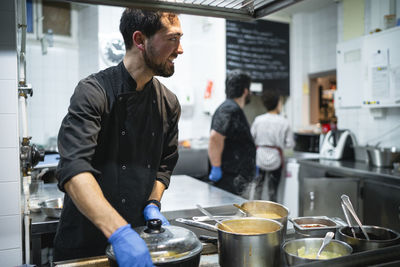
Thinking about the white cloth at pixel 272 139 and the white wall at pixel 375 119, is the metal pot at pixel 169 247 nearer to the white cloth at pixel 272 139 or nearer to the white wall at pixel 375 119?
the white cloth at pixel 272 139

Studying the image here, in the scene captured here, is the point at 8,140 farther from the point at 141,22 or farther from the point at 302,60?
the point at 302,60

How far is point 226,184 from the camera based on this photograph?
321cm

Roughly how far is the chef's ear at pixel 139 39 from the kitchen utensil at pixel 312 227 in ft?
3.07

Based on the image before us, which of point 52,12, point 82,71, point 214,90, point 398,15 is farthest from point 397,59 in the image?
point 52,12

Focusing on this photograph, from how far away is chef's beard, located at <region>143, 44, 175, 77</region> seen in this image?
1401 millimetres

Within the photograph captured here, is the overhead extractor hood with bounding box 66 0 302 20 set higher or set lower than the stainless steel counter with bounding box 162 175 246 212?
higher

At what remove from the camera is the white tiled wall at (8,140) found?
1.72m

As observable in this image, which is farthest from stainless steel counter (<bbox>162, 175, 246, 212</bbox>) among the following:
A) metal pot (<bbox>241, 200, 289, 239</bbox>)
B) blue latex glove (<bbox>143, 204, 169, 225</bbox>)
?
metal pot (<bbox>241, 200, 289, 239</bbox>)

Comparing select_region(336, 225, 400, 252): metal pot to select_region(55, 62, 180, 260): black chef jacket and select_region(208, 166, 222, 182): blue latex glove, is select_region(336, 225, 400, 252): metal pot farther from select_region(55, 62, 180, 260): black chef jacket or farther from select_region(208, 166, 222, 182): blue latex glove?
select_region(208, 166, 222, 182): blue latex glove

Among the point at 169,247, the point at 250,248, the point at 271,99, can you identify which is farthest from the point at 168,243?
the point at 271,99

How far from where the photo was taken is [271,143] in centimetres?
423

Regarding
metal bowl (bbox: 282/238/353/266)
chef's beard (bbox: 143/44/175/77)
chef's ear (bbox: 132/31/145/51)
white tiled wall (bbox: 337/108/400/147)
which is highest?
chef's ear (bbox: 132/31/145/51)

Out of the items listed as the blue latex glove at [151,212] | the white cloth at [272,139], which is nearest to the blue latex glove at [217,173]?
the white cloth at [272,139]

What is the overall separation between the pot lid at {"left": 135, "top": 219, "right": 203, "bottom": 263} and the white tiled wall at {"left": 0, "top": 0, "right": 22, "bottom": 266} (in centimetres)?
108
